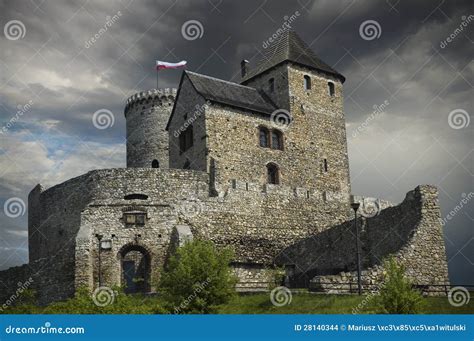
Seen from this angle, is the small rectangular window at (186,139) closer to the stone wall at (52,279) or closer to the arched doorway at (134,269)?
the arched doorway at (134,269)

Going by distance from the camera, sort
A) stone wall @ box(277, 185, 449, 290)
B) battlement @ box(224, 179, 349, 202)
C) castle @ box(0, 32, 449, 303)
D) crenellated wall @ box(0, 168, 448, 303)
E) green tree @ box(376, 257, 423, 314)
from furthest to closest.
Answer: battlement @ box(224, 179, 349, 202) < castle @ box(0, 32, 449, 303) < crenellated wall @ box(0, 168, 448, 303) < stone wall @ box(277, 185, 449, 290) < green tree @ box(376, 257, 423, 314)

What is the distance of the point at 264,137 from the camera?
39406 millimetres

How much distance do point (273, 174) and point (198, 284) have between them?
1924cm

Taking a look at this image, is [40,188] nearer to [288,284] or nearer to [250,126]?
[250,126]

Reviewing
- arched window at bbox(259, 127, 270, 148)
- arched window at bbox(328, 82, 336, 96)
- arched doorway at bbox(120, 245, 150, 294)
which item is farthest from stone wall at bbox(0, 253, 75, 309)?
arched window at bbox(328, 82, 336, 96)

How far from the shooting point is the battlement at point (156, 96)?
51094mm

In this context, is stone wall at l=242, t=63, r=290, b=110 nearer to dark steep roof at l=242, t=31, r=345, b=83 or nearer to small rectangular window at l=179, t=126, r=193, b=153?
dark steep roof at l=242, t=31, r=345, b=83

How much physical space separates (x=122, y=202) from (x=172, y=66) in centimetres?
1850

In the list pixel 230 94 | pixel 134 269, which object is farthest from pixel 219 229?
pixel 230 94

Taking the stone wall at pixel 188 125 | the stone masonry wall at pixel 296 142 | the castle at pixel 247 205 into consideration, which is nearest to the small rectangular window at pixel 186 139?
the castle at pixel 247 205

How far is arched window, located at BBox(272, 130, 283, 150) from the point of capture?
39719 mm

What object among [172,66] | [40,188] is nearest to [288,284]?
[40,188]

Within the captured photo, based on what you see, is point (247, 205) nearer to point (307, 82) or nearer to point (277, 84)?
point (277, 84)

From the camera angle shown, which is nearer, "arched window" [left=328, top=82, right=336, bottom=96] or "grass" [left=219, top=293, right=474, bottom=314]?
"grass" [left=219, top=293, right=474, bottom=314]
